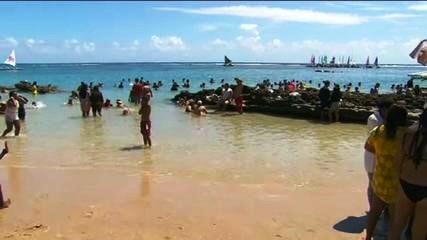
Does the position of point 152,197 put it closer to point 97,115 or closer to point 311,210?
point 311,210

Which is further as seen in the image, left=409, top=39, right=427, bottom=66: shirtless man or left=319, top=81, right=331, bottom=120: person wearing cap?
left=319, top=81, right=331, bottom=120: person wearing cap

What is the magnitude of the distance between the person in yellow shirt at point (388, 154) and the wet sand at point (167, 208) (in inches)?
49.8

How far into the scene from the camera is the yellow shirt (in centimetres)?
548

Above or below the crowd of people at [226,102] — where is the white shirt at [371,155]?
above

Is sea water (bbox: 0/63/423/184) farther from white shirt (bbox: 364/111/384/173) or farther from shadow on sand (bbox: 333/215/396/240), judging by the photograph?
white shirt (bbox: 364/111/384/173)

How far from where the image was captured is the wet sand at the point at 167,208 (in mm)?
6820

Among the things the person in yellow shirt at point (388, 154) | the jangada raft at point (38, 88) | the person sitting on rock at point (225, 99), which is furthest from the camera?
the jangada raft at point (38, 88)

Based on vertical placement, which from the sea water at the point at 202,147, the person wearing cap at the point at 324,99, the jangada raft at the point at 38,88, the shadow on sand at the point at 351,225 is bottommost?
the jangada raft at the point at 38,88

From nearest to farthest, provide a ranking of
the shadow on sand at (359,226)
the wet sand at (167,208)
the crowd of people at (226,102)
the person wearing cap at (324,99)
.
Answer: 1. the shadow on sand at (359,226)
2. the wet sand at (167,208)
3. the person wearing cap at (324,99)
4. the crowd of people at (226,102)

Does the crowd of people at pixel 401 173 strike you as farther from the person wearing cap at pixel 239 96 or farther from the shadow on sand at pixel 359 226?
the person wearing cap at pixel 239 96

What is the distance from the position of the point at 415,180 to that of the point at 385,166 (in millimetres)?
764

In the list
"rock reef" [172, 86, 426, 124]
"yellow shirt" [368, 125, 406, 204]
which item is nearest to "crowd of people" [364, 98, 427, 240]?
"yellow shirt" [368, 125, 406, 204]

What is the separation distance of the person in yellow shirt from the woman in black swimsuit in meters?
0.28

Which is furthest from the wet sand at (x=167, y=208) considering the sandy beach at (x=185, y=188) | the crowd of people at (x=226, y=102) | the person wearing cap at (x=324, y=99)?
the crowd of people at (x=226, y=102)
